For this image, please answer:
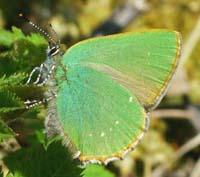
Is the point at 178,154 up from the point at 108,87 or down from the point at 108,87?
down

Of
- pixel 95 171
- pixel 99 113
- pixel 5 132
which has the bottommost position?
pixel 95 171

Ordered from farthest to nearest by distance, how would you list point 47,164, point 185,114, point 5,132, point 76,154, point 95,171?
point 185,114 → point 95,171 → point 76,154 → point 47,164 → point 5,132

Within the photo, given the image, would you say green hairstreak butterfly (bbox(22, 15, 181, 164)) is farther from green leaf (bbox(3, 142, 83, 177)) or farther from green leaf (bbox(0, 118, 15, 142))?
green leaf (bbox(0, 118, 15, 142))

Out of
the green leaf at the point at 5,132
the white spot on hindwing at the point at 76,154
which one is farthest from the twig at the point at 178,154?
the green leaf at the point at 5,132

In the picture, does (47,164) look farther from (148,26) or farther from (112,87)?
(148,26)

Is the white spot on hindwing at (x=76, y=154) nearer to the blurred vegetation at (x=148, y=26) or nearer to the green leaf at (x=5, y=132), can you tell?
the green leaf at (x=5, y=132)

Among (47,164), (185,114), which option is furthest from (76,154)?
(185,114)
